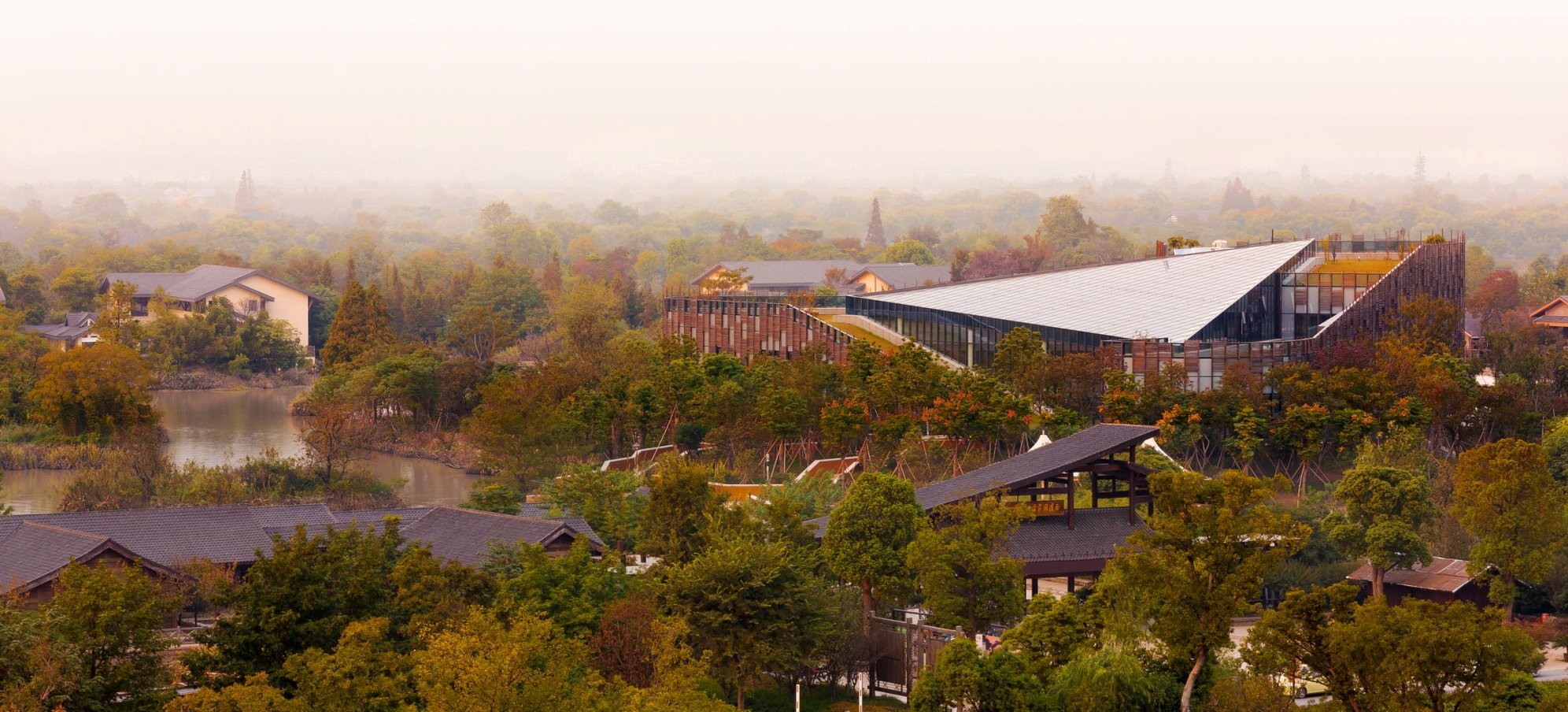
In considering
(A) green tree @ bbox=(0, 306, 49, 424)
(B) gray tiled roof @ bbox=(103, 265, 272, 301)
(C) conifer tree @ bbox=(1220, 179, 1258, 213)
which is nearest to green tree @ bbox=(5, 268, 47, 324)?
(B) gray tiled roof @ bbox=(103, 265, 272, 301)

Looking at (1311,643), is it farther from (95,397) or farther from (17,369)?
(17,369)

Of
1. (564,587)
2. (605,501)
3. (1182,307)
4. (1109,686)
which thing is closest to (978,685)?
(1109,686)

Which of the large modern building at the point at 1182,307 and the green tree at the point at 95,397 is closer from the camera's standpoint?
the large modern building at the point at 1182,307

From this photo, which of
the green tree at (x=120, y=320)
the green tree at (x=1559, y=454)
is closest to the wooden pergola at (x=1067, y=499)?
the green tree at (x=1559, y=454)

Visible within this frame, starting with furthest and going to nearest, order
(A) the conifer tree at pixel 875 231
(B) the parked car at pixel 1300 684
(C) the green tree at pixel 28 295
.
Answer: (A) the conifer tree at pixel 875 231 < (C) the green tree at pixel 28 295 < (B) the parked car at pixel 1300 684

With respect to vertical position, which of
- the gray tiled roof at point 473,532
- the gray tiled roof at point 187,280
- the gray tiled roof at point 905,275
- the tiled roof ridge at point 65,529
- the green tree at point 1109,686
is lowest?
the green tree at point 1109,686

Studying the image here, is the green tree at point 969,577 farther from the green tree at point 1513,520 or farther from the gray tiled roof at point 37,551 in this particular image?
the gray tiled roof at point 37,551

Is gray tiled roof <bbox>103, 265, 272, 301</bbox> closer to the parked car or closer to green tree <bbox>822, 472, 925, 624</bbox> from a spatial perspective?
green tree <bbox>822, 472, 925, 624</bbox>

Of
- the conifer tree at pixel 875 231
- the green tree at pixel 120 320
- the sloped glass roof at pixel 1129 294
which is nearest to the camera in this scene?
the sloped glass roof at pixel 1129 294
